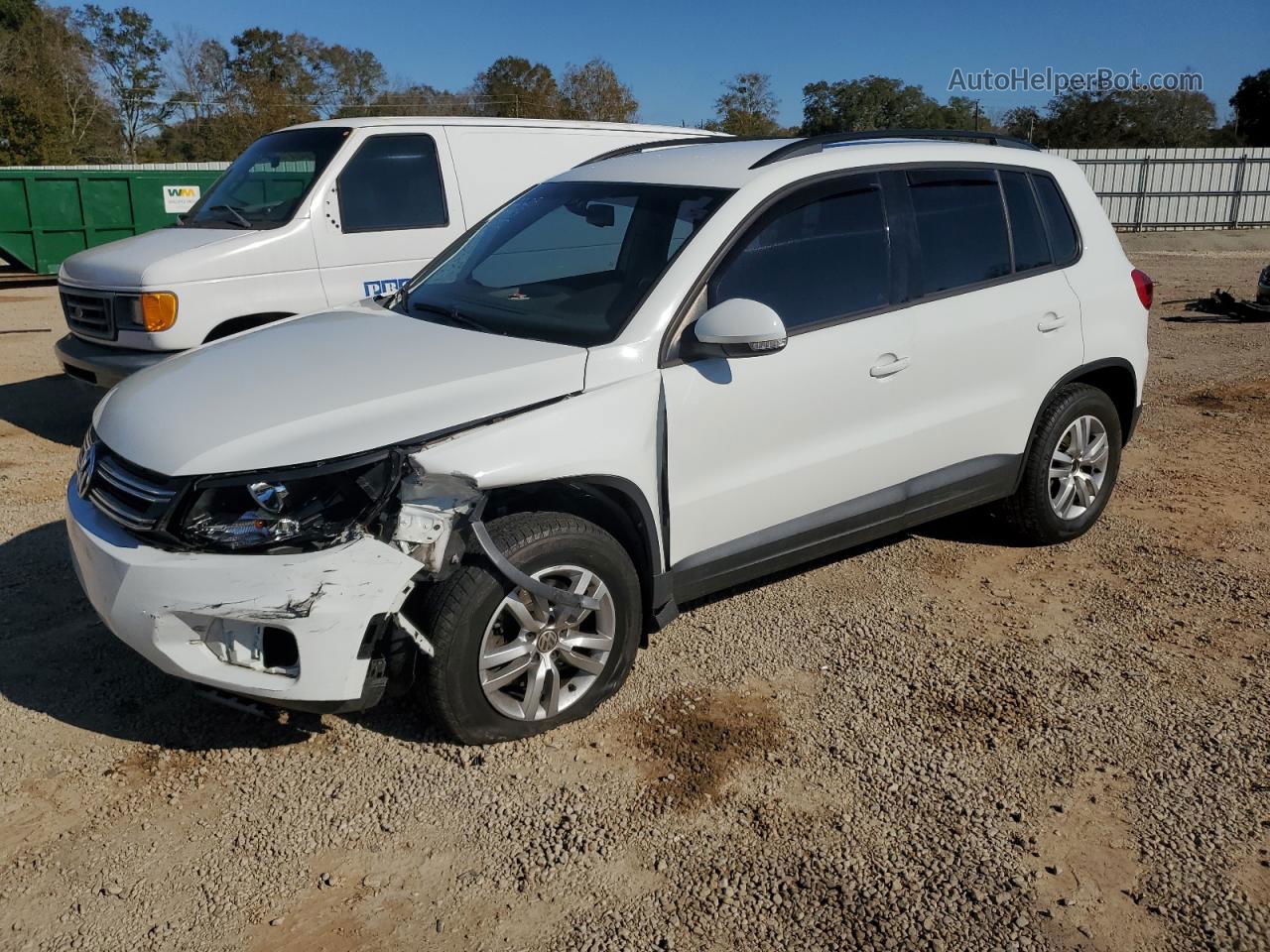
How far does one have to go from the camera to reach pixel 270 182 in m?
7.11

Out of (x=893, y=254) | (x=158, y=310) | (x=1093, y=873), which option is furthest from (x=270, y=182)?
(x=1093, y=873)

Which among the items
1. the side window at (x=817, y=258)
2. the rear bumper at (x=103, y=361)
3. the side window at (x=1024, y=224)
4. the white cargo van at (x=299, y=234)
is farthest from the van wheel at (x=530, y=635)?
the white cargo van at (x=299, y=234)

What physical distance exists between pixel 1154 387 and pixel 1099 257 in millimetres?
4518

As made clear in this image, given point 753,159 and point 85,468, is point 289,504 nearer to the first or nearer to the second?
point 85,468

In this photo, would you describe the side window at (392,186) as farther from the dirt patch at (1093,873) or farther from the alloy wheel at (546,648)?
the dirt patch at (1093,873)

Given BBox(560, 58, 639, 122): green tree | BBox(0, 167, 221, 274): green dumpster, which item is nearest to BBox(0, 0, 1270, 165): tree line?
BBox(560, 58, 639, 122): green tree

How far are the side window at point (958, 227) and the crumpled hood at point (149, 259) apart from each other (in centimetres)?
424

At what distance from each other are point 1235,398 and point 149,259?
8.21 meters

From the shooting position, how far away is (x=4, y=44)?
43.1m

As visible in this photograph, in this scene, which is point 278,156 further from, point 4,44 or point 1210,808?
point 4,44

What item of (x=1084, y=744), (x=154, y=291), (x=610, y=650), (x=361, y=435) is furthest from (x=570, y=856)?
(x=154, y=291)

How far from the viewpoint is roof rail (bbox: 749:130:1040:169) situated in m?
4.09

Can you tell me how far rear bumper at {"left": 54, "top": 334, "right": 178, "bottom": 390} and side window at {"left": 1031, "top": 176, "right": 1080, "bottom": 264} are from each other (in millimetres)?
4998

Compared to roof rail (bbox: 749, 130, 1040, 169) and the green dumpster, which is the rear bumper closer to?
roof rail (bbox: 749, 130, 1040, 169)
